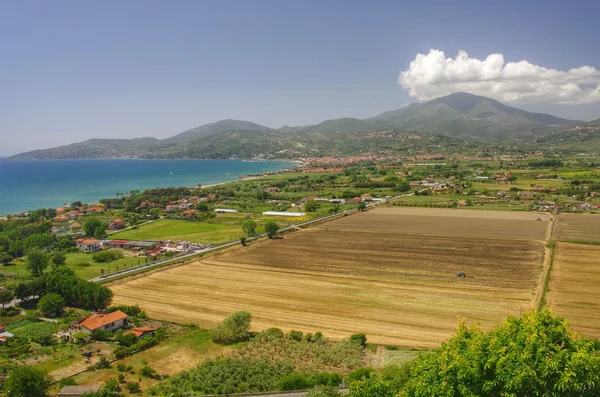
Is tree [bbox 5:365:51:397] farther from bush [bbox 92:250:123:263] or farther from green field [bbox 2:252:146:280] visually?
bush [bbox 92:250:123:263]

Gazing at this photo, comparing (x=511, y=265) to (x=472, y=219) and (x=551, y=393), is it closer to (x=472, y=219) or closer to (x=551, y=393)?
(x=472, y=219)

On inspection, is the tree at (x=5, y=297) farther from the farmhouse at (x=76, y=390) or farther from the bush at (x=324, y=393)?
the bush at (x=324, y=393)

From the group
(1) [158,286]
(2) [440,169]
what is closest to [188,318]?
(1) [158,286]

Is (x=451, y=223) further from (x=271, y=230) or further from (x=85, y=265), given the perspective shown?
(x=85, y=265)

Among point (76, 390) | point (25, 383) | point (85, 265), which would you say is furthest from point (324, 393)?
point (85, 265)

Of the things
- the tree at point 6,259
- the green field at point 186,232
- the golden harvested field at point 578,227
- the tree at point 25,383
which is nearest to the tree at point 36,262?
the tree at point 6,259
